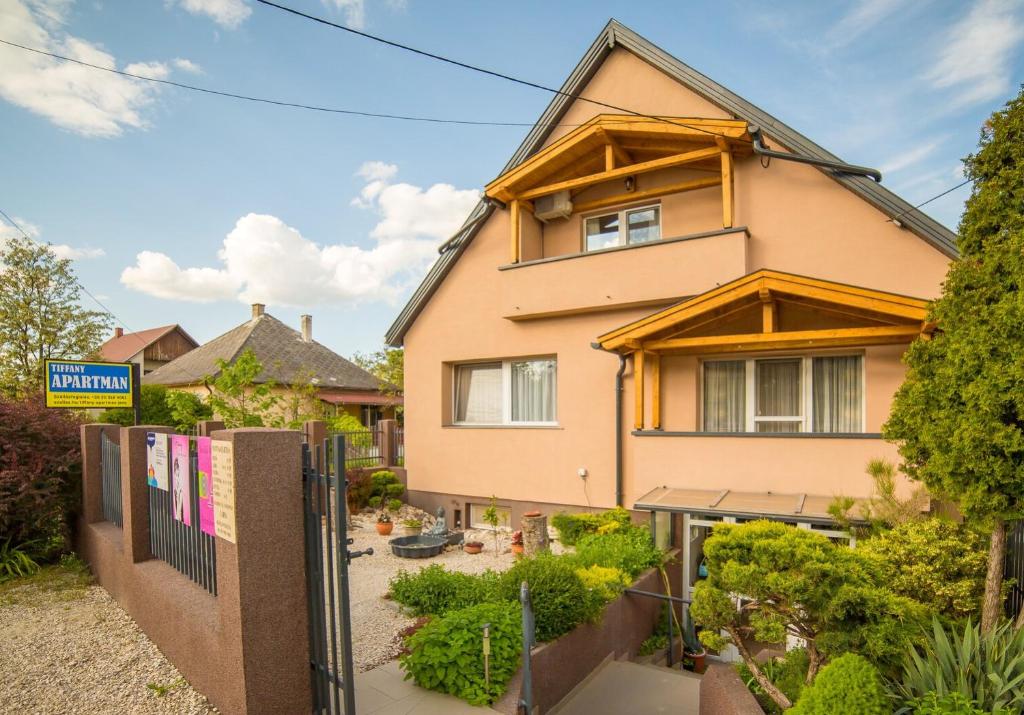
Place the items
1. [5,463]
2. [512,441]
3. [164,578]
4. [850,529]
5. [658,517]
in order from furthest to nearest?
[512,441]
[658,517]
[5,463]
[850,529]
[164,578]

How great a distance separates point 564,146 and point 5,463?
10739 mm

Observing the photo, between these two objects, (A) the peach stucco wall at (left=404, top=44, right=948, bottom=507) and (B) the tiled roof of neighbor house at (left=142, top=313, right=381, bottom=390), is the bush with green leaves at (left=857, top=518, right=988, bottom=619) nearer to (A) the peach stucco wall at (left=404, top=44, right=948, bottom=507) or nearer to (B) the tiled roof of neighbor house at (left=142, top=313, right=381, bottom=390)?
(A) the peach stucco wall at (left=404, top=44, right=948, bottom=507)

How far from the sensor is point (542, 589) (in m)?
5.63

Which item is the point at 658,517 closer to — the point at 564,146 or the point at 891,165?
the point at 564,146

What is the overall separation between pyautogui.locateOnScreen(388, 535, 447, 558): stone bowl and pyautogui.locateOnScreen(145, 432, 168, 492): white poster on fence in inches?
177

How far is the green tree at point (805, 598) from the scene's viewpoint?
4.35 metres

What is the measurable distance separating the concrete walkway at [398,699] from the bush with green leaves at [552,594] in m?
1.24

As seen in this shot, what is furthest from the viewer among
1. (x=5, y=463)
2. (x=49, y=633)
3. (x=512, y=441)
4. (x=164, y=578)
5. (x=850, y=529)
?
(x=512, y=441)

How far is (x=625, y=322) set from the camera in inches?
409

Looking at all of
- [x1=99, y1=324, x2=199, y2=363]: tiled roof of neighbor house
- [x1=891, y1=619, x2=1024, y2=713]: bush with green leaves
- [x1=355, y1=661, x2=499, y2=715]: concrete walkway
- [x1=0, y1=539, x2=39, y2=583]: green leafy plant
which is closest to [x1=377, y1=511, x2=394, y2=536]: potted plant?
[x1=0, y1=539, x2=39, y2=583]: green leafy plant

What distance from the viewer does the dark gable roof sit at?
27.1 ft

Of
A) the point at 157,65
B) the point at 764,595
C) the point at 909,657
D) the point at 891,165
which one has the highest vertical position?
the point at 157,65

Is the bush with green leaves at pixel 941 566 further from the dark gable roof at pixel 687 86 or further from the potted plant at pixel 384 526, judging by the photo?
the potted plant at pixel 384 526

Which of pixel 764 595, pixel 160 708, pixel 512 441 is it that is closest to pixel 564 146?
pixel 512 441
